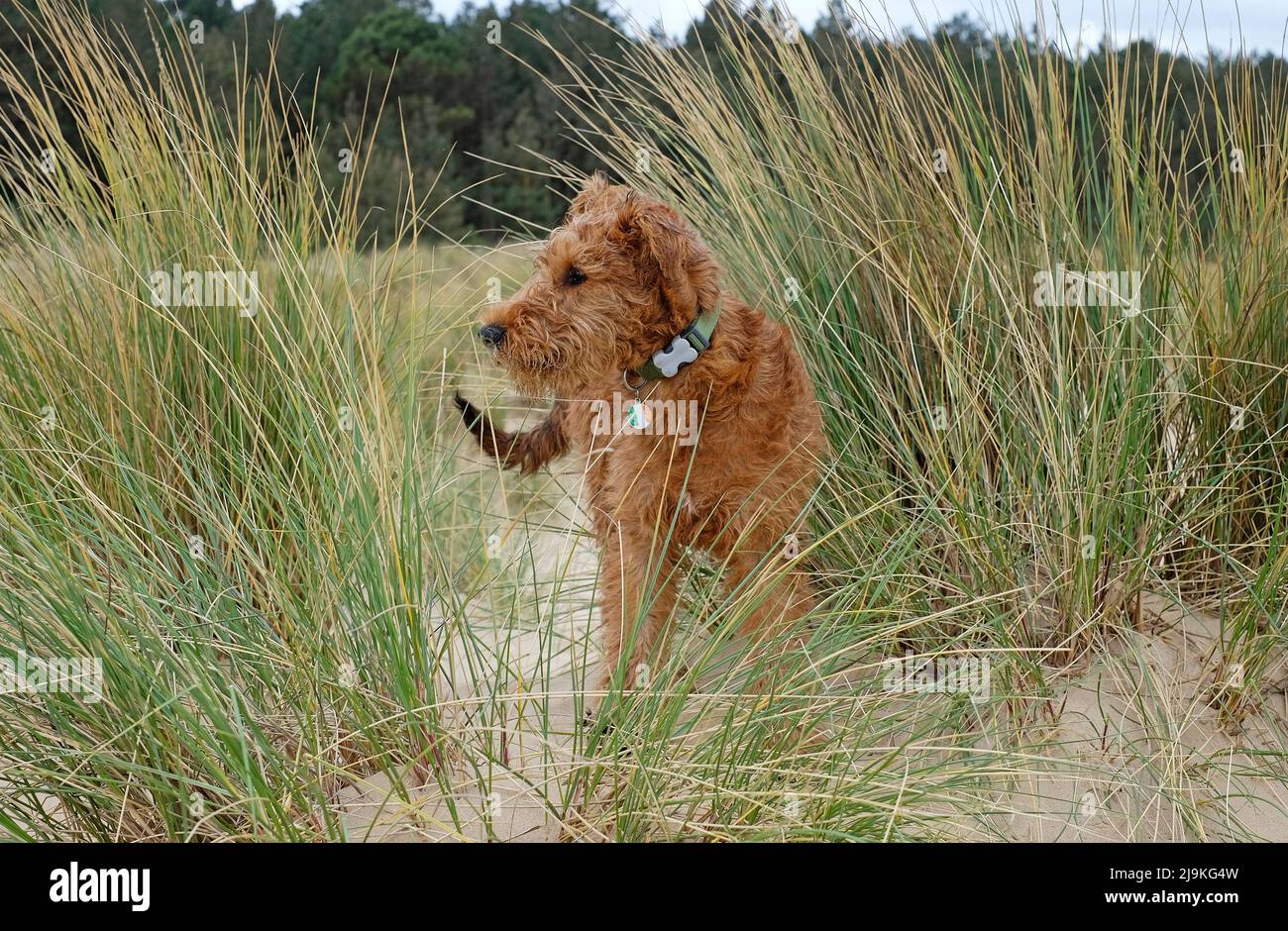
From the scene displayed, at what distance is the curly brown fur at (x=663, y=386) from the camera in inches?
117

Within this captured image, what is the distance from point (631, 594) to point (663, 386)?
1.94 ft

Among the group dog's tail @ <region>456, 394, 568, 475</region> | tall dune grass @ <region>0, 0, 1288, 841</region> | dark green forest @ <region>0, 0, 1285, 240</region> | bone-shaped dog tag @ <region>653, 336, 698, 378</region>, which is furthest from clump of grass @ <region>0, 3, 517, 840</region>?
dark green forest @ <region>0, 0, 1285, 240</region>

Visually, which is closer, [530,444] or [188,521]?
[188,521]

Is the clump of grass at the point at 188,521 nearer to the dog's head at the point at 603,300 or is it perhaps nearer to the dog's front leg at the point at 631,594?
the dog's head at the point at 603,300

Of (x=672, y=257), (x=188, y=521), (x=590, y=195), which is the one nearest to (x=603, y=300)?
(x=672, y=257)

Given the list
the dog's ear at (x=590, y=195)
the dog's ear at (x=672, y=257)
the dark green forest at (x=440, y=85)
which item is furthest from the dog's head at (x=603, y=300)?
the dark green forest at (x=440, y=85)

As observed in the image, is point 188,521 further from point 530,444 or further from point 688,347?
point 688,347

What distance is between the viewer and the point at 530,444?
3.83 m

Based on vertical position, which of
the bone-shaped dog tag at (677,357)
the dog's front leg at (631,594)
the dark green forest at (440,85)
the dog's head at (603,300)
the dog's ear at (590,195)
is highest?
the dark green forest at (440,85)

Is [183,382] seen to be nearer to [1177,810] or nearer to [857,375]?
[857,375]

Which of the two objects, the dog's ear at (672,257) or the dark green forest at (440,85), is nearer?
the dog's ear at (672,257)

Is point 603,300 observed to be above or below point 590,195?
below

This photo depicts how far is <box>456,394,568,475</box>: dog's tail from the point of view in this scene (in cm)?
368

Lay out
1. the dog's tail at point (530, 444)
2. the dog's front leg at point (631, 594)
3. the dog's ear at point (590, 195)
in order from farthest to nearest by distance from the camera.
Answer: the dog's tail at point (530, 444), the dog's ear at point (590, 195), the dog's front leg at point (631, 594)
